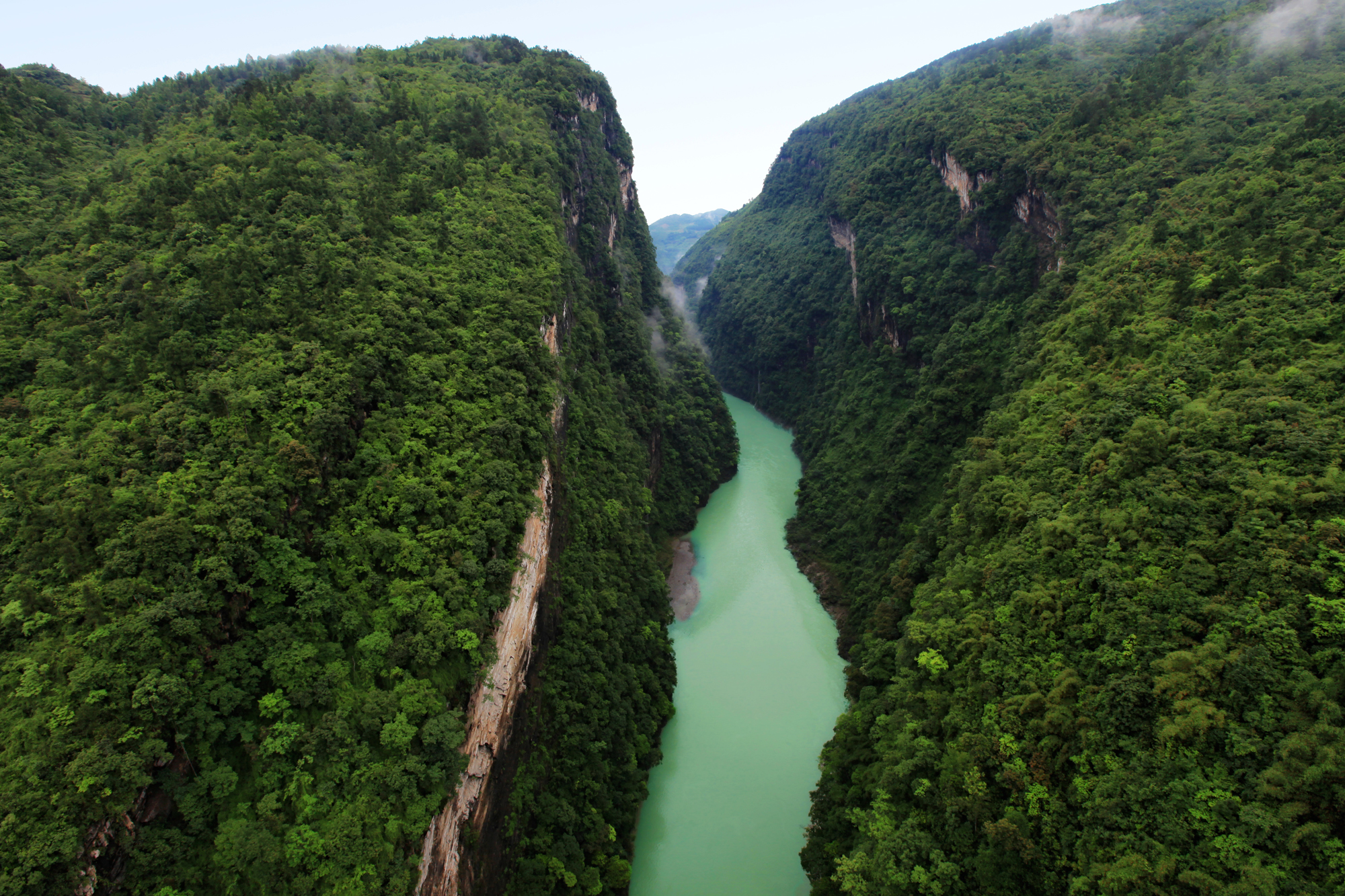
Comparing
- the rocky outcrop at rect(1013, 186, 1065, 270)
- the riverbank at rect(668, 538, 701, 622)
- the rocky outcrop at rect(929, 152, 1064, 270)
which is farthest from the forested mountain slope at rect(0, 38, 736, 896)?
the rocky outcrop at rect(929, 152, 1064, 270)

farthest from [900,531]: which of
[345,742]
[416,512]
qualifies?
[345,742]

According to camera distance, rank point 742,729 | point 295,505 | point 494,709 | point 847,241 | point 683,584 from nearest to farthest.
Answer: point 295,505, point 494,709, point 742,729, point 683,584, point 847,241

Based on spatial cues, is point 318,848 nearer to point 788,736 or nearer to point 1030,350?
point 788,736

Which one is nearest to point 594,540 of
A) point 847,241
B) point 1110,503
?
point 1110,503

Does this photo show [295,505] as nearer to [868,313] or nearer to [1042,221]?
[1042,221]

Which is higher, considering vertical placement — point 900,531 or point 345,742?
point 345,742

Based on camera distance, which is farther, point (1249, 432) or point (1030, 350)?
point (1030, 350)
